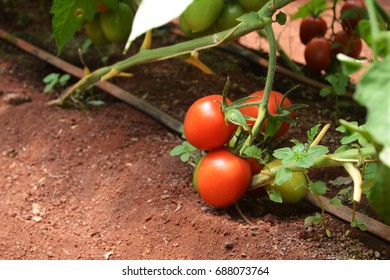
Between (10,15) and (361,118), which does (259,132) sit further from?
(10,15)

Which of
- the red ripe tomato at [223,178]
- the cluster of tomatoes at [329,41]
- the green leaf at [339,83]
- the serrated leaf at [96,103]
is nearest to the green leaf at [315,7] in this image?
the cluster of tomatoes at [329,41]

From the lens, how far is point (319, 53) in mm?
1466

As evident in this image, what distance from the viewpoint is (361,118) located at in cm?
134

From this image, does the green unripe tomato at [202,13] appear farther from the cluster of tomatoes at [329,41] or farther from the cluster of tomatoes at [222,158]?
the cluster of tomatoes at [329,41]

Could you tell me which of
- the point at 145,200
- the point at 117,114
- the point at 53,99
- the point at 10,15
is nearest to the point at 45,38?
the point at 10,15

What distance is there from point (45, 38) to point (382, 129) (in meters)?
1.39

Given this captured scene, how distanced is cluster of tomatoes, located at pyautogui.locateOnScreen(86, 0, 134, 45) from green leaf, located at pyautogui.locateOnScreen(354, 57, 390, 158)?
91cm

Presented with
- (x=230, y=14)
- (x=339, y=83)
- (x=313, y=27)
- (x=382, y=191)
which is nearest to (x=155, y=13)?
(x=382, y=191)

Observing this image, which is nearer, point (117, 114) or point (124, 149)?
point (124, 149)

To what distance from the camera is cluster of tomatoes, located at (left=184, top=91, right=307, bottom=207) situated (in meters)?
1.01

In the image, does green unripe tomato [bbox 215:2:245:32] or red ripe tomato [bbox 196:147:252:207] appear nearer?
red ripe tomato [bbox 196:147:252:207]

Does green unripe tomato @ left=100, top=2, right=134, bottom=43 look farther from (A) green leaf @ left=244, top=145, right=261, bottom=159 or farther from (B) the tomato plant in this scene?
(A) green leaf @ left=244, top=145, right=261, bottom=159

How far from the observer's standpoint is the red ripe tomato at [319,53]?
146 centimetres

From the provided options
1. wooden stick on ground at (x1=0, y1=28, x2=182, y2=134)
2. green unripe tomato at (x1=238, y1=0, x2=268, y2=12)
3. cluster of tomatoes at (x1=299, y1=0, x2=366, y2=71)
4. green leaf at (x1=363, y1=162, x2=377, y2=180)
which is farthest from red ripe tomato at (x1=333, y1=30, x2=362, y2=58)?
green leaf at (x1=363, y1=162, x2=377, y2=180)
